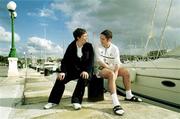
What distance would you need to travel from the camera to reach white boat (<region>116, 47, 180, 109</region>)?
17.2 ft

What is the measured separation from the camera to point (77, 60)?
14.7 ft

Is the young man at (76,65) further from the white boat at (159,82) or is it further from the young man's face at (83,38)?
the white boat at (159,82)

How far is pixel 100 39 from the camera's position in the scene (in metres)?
4.40

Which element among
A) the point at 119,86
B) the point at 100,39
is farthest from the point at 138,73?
the point at 100,39

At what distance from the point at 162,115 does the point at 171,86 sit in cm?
186

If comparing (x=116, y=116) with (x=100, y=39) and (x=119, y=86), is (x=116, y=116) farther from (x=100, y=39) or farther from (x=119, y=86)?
(x=119, y=86)

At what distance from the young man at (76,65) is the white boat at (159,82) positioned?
2.15 m

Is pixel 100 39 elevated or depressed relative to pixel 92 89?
elevated

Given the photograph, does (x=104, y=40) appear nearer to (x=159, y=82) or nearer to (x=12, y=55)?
(x=159, y=82)

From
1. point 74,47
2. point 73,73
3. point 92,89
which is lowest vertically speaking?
point 92,89

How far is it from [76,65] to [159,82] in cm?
244

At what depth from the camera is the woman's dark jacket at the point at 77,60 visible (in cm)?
444

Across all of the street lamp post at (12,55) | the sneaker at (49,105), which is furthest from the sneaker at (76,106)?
the street lamp post at (12,55)

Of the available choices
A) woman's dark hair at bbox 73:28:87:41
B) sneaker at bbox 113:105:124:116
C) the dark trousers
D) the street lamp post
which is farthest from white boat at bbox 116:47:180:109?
the street lamp post
